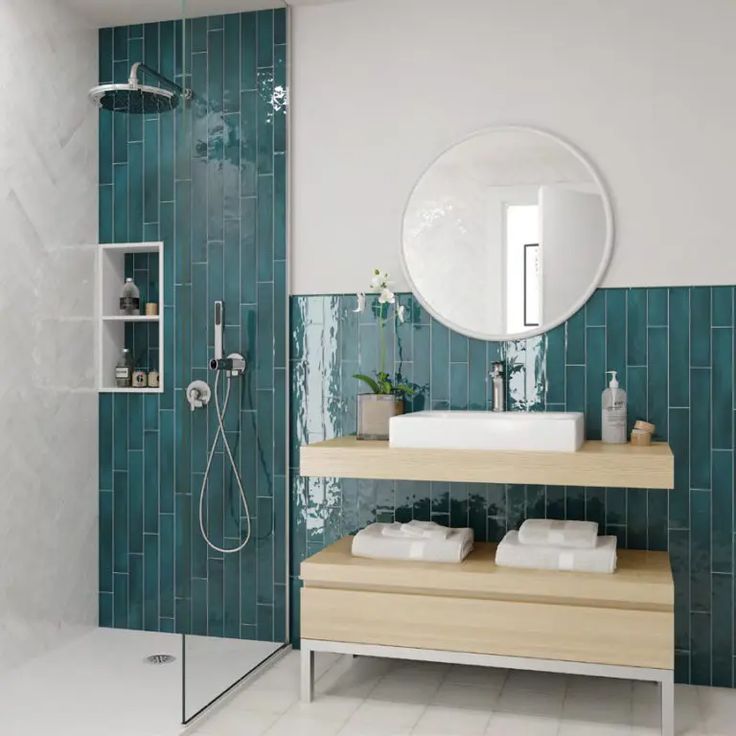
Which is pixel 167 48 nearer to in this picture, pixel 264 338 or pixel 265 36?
pixel 265 36

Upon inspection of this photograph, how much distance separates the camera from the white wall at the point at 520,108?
3.53 meters

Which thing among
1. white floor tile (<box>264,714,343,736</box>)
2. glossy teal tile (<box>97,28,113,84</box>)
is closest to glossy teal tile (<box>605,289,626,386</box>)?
white floor tile (<box>264,714,343,736</box>)

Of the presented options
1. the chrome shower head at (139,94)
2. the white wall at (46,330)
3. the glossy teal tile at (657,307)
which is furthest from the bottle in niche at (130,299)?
the glossy teal tile at (657,307)

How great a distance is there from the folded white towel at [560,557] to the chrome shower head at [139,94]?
2037 mm

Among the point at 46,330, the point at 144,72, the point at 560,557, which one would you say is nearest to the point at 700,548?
the point at 560,557

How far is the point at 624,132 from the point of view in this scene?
360cm

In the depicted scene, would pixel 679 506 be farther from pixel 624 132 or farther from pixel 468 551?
pixel 624 132

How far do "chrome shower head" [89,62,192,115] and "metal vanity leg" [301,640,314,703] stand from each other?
81.7 inches

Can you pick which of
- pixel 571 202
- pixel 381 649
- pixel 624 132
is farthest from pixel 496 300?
pixel 381 649

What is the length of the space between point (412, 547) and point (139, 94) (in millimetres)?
2020

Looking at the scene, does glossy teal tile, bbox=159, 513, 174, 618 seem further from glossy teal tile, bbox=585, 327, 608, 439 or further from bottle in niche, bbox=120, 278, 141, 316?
glossy teal tile, bbox=585, 327, 608, 439

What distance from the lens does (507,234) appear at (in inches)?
146

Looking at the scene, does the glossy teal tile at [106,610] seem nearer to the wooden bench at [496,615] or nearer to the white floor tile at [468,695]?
the wooden bench at [496,615]

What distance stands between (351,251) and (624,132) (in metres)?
1.21
